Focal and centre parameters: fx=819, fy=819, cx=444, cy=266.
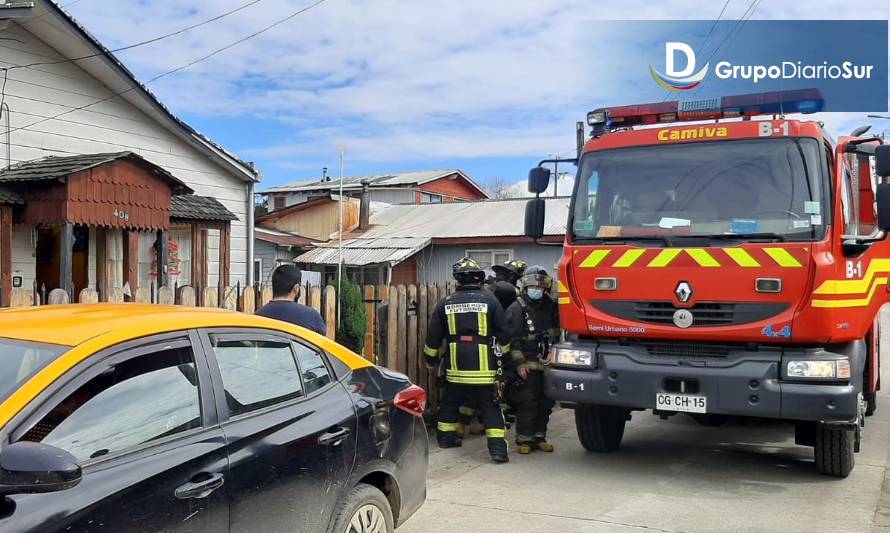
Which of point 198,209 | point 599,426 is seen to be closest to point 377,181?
point 198,209

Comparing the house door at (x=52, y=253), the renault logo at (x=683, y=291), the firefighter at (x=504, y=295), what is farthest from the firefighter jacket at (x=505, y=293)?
the house door at (x=52, y=253)

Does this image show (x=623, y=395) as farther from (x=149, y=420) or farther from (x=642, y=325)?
(x=149, y=420)

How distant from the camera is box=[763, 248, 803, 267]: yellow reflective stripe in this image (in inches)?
242

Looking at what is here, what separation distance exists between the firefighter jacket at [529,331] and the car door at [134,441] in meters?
4.81

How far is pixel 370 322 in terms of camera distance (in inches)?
326

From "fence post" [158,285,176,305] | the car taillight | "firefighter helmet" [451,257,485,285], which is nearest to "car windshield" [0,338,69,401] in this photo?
the car taillight

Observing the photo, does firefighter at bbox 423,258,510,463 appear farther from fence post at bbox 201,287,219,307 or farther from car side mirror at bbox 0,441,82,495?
car side mirror at bbox 0,441,82,495

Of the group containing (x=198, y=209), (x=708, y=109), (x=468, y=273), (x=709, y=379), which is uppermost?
(x=708, y=109)

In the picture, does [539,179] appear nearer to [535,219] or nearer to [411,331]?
[535,219]

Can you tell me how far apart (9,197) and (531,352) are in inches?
257

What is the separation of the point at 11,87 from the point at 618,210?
8.07 metres

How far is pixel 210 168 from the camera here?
13781mm

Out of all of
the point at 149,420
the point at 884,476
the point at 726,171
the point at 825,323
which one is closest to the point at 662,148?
the point at 726,171

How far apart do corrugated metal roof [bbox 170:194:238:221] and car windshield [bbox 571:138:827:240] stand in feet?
23.1
